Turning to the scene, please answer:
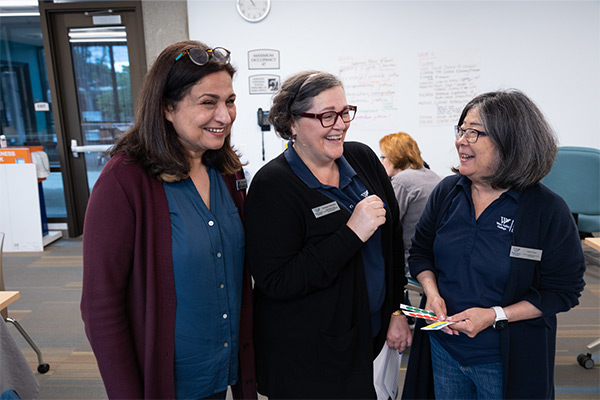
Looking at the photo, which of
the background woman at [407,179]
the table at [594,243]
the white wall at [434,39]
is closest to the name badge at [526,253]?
the background woman at [407,179]

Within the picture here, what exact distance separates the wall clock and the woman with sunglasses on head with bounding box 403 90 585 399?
12.3 ft

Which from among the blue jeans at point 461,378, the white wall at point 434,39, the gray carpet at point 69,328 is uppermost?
the white wall at point 434,39

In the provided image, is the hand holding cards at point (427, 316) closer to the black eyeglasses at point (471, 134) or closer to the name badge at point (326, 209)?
the name badge at point (326, 209)

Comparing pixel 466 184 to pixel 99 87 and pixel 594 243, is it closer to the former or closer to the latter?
pixel 594 243

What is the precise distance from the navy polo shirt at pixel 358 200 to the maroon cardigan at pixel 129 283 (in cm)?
42

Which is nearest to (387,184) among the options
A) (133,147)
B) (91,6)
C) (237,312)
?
(237,312)

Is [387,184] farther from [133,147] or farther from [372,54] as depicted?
[372,54]

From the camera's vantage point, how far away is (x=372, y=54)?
4594mm

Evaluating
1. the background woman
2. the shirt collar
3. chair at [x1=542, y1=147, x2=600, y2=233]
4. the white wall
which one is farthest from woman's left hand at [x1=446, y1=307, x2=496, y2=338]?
the white wall

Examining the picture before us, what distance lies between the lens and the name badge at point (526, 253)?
1.19 metres

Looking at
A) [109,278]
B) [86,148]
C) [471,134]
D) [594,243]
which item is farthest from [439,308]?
[86,148]

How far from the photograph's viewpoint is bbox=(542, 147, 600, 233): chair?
3.34m

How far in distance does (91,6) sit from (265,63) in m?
2.17

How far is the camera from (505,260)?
1222mm
